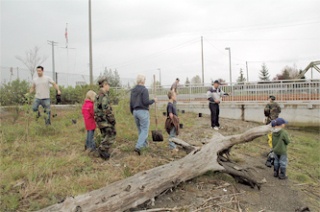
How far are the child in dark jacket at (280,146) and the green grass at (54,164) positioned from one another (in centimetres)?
188

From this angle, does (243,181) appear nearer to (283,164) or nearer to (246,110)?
(283,164)

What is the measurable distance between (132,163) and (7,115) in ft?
20.1

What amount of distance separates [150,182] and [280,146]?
290 cm

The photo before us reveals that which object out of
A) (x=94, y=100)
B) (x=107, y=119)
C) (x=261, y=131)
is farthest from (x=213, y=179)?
(x=94, y=100)

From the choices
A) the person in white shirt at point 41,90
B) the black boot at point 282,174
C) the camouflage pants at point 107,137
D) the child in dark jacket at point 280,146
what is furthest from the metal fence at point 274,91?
the black boot at point 282,174

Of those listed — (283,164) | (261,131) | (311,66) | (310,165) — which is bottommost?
(310,165)

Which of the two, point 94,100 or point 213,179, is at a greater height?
point 94,100

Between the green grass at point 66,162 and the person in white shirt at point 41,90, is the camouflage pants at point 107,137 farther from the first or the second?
the person in white shirt at point 41,90

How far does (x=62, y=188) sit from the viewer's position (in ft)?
11.8

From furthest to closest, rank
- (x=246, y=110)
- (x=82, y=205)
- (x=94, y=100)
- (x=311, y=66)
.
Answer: (x=311, y=66), (x=246, y=110), (x=94, y=100), (x=82, y=205)

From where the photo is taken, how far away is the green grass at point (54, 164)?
11.3 ft

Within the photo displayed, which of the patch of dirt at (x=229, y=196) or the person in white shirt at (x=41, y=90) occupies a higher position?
the person in white shirt at (x=41, y=90)

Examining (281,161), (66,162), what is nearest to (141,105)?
(66,162)

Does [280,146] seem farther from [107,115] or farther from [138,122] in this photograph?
[107,115]
